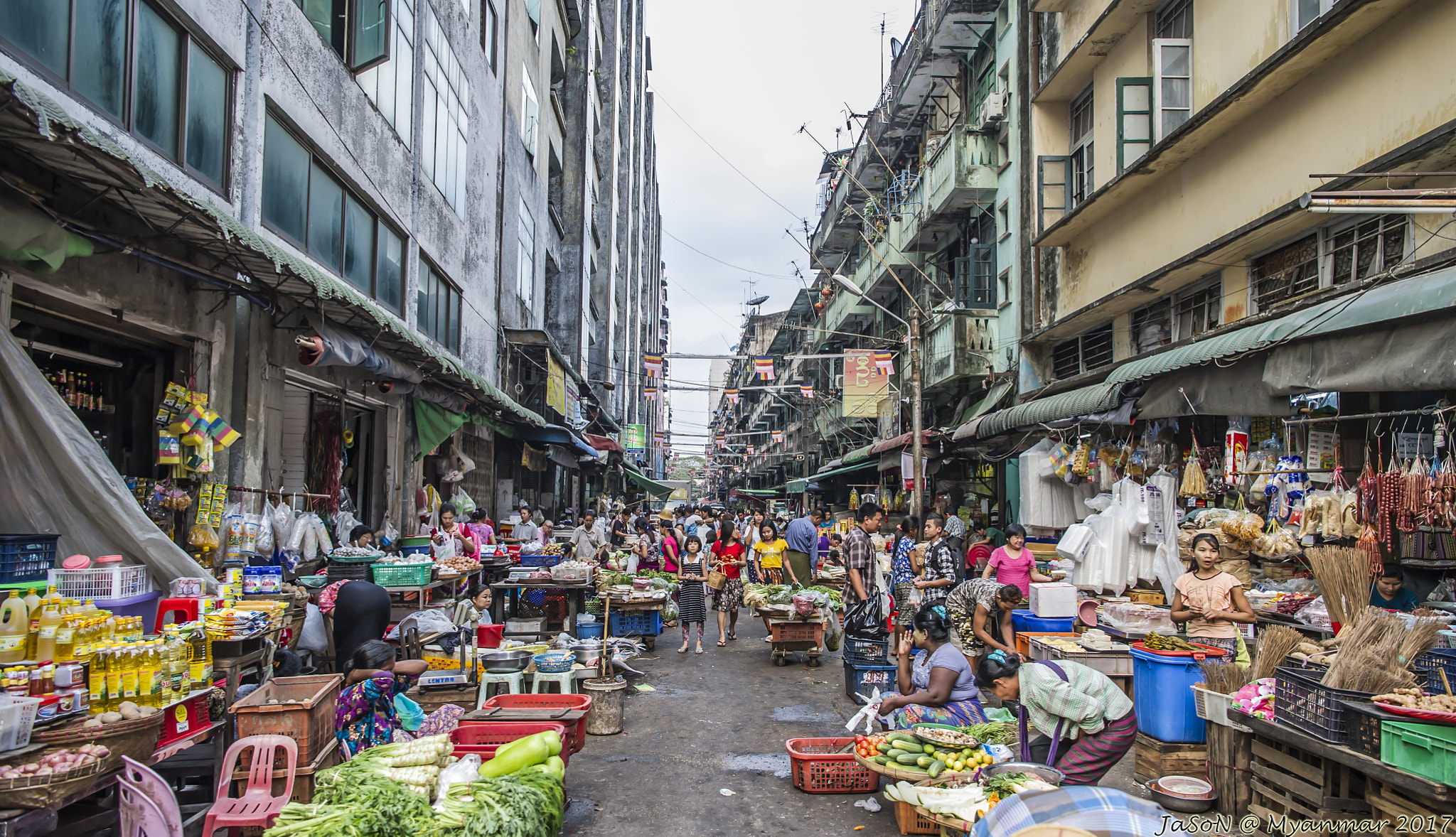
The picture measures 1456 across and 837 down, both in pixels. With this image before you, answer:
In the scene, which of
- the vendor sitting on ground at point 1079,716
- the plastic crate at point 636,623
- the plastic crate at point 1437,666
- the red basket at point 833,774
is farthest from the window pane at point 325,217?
the plastic crate at point 1437,666

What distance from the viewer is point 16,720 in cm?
414

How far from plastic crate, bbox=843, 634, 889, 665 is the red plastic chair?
5639 millimetres

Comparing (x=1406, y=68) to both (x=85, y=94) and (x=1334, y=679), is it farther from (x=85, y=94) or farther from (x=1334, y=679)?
(x=85, y=94)

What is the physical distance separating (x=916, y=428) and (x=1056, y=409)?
5.70 meters

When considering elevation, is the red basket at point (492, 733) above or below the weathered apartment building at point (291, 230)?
below

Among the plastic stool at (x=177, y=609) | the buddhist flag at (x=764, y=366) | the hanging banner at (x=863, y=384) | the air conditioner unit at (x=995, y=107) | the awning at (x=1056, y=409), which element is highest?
the air conditioner unit at (x=995, y=107)

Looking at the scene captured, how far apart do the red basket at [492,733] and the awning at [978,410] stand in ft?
39.5

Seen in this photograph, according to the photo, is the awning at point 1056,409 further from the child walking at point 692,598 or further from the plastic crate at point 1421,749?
the plastic crate at point 1421,749

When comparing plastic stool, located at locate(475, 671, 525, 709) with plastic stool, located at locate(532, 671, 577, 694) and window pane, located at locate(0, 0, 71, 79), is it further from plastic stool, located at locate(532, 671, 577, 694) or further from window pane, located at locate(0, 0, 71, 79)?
window pane, located at locate(0, 0, 71, 79)

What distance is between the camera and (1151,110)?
13.5m

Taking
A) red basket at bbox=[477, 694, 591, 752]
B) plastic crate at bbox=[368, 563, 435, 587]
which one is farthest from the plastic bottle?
plastic crate at bbox=[368, 563, 435, 587]

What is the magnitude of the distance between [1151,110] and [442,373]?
1149 centimetres

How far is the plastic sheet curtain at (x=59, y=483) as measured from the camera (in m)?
5.32

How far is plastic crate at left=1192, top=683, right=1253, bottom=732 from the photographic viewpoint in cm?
572
